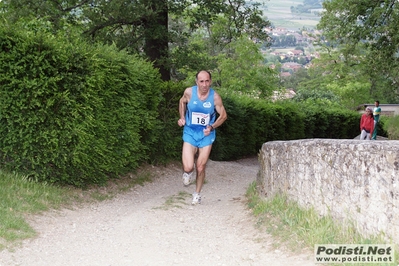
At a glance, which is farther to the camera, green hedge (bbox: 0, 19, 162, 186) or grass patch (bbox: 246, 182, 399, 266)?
green hedge (bbox: 0, 19, 162, 186)

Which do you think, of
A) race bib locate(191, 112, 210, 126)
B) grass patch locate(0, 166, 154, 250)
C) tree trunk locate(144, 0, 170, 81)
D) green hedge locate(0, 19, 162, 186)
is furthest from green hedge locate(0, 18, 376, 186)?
tree trunk locate(144, 0, 170, 81)

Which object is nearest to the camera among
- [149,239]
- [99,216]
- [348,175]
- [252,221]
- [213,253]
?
[348,175]

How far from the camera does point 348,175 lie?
6.06 metres

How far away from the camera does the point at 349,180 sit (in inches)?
238

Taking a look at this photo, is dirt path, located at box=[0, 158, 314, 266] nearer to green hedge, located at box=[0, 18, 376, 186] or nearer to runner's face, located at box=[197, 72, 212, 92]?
green hedge, located at box=[0, 18, 376, 186]

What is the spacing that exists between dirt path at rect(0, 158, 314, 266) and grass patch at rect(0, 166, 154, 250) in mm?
186

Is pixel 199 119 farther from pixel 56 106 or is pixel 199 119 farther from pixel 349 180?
pixel 349 180

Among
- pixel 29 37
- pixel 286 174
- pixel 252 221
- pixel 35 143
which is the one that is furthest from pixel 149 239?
pixel 29 37

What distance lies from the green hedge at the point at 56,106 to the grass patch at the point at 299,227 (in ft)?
10.6

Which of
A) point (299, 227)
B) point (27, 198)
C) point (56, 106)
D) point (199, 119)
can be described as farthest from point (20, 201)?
point (299, 227)

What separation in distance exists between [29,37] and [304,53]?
140 m

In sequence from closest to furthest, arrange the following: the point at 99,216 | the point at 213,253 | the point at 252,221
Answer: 1. the point at 213,253
2. the point at 252,221
3. the point at 99,216

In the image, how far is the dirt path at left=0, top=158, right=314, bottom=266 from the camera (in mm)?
6123

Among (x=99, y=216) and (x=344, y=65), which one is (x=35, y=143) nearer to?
(x=99, y=216)
